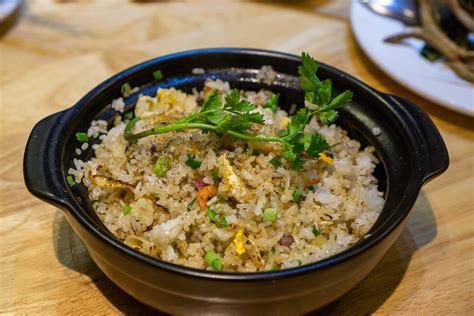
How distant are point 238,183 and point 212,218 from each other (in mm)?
121

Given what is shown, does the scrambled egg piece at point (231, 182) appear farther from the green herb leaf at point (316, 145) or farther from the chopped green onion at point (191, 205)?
the green herb leaf at point (316, 145)

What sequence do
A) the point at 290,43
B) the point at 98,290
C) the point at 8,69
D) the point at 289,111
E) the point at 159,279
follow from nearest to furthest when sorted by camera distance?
the point at 159,279 → the point at 98,290 → the point at 289,111 → the point at 8,69 → the point at 290,43

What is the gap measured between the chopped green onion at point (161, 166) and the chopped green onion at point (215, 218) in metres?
0.20

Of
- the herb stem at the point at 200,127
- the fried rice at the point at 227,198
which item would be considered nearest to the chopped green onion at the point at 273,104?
the fried rice at the point at 227,198

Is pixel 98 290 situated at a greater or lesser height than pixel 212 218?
lesser

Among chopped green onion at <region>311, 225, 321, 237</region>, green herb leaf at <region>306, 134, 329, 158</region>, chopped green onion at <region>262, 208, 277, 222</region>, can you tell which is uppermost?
green herb leaf at <region>306, 134, 329, 158</region>

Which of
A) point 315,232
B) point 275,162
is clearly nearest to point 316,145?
point 275,162

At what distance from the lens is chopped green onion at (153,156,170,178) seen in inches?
61.8

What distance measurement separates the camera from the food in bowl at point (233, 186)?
144 cm

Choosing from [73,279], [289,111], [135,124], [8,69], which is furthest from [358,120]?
[8,69]

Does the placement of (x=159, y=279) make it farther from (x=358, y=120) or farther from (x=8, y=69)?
(x=8, y=69)

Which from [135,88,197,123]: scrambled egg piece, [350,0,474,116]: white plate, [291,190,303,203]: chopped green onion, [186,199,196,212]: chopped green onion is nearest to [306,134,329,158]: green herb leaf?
[291,190,303,203]: chopped green onion

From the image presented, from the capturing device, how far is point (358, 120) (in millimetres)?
1812

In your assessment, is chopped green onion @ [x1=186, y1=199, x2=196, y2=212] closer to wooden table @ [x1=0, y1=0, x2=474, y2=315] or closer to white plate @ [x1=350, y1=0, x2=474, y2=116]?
wooden table @ [x1=0, y1=0, x2=474, y2=315]
